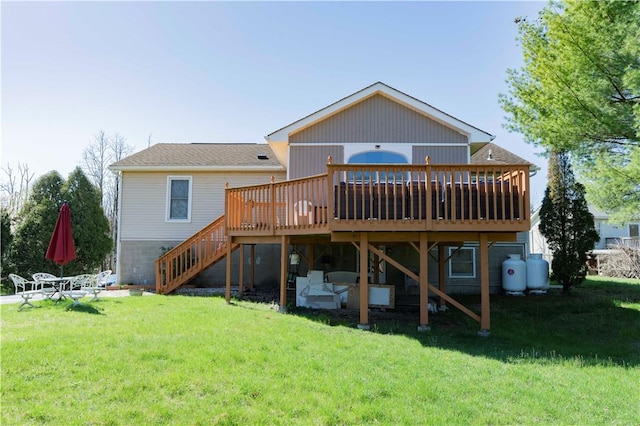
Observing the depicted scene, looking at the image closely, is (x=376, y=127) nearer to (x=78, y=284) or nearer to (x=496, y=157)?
(x=496, y=157)

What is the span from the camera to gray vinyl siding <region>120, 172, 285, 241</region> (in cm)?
1380

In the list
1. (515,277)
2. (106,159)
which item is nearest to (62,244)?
(515,277)

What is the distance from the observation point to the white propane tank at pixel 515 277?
12.6m

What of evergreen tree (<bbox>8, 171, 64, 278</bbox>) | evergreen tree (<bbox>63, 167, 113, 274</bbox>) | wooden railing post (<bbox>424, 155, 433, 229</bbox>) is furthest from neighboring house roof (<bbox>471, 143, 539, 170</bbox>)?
evergreen tree (<bbox>8, 171, 64, 278</bbox>)

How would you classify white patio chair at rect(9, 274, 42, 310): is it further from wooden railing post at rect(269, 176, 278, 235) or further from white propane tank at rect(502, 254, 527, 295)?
white propane tank at rect(502, 254, 527, 295)

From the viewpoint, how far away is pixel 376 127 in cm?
1159

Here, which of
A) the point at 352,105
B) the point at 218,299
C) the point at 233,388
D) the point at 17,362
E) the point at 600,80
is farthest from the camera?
the point at 352,105

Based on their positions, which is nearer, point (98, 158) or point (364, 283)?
point (364, 283)

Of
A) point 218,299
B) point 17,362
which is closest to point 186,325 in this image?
point 17,362

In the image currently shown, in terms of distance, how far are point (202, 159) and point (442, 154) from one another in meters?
7.84

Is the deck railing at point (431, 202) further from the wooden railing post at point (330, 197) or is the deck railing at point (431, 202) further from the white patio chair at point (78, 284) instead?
the white patio chair at point (78, 284)

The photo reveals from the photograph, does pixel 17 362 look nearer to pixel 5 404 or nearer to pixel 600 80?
pixel 5 404

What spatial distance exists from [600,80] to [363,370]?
7.87 metres

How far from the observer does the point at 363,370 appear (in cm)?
502
